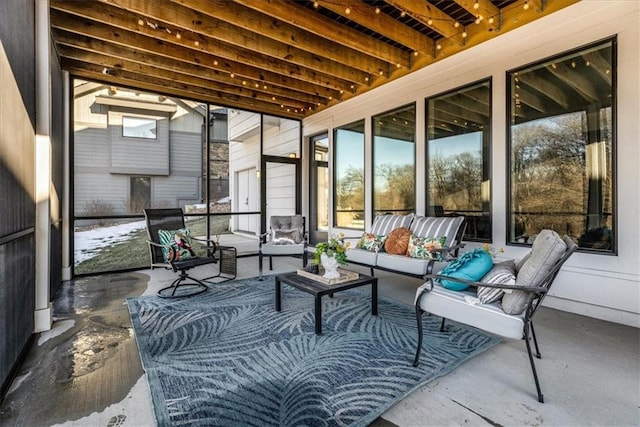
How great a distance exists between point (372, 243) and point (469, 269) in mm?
2014

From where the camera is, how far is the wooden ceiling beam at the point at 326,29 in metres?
3.21

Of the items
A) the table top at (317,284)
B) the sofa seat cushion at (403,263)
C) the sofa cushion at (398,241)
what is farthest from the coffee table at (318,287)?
the sofa cushion at (398,241)

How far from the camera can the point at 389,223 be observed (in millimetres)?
4395

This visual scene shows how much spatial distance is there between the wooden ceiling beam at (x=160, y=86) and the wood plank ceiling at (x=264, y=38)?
17 millimetres

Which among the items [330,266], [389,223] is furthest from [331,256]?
[389,223]

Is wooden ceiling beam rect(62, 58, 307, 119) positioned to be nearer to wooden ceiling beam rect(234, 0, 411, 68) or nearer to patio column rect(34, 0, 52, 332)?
patio column rect(34, 0, 52, 332)

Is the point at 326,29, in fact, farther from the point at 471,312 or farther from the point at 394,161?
the point at 471,312

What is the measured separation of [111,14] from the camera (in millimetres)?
3359

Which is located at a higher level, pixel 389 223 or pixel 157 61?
pixel 157 61

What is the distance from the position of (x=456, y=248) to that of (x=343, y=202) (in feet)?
9.71

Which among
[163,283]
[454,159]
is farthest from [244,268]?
[454,159]

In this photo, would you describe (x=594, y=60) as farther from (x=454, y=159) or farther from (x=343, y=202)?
(x=343, y=202)

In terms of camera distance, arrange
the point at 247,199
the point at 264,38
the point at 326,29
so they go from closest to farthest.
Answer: the point at 326,29 → the point at 264,38 → the point at 247,199

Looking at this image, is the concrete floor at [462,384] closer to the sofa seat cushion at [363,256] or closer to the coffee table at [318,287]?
the coffee table at [318,287]
